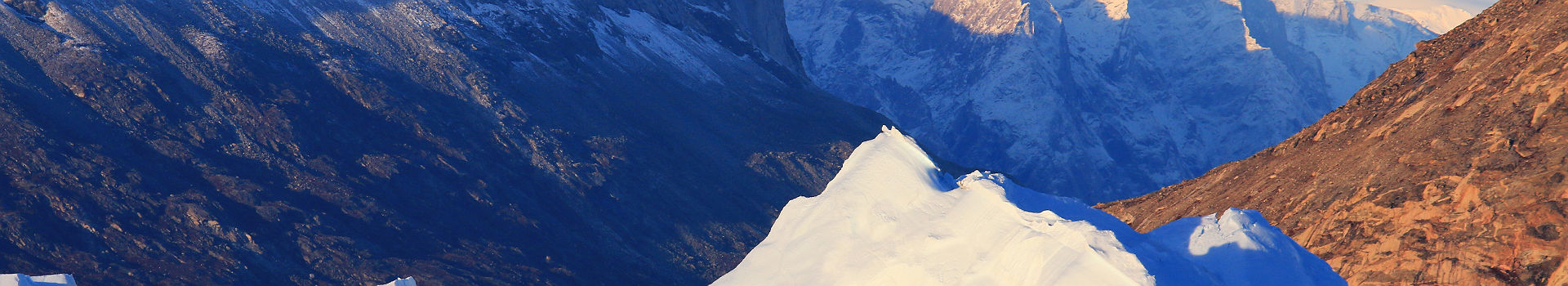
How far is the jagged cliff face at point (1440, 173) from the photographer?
2503cm

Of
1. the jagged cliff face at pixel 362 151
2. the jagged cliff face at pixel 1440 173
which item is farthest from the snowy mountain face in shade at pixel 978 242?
the jagged cliff face at pixel 362 151

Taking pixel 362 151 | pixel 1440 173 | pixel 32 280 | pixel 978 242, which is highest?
pixel 1440 173

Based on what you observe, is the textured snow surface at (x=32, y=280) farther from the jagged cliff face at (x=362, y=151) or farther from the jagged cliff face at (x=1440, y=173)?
the jagged cliff face at (x=362, y=151)

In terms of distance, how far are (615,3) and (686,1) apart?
21551 millimetres

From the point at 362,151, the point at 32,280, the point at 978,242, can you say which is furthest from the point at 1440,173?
the point at 362,151

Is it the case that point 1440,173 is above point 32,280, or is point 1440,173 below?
above

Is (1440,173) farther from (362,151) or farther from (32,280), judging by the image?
(362,151)

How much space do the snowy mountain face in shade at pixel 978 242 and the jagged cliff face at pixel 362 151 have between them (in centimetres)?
6285

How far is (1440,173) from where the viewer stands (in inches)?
1142

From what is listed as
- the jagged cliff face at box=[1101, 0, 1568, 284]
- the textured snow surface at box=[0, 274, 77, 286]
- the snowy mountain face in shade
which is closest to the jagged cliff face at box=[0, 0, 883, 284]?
the jagged cliff face at box=[1101, 0, 1568, 284]

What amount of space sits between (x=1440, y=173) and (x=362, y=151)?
8086cm

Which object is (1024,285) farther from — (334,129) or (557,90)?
(557,90)

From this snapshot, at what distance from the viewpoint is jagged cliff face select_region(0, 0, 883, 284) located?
7494 cm

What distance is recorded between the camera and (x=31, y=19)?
91.7 meters
